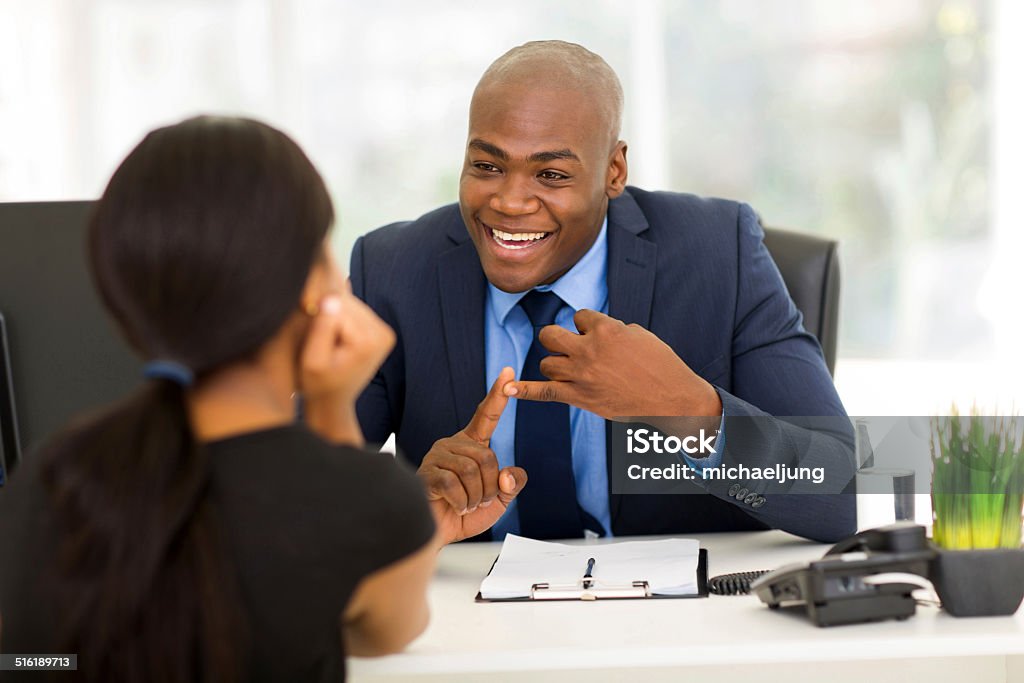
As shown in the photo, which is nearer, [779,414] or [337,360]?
[337,360]

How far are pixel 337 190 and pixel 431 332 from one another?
3.08 m

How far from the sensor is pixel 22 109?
5.04 metres

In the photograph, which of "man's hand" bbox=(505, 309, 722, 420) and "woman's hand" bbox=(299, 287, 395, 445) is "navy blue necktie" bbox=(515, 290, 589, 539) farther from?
"woman's hand" bbox=(299, 287, 395, 445)

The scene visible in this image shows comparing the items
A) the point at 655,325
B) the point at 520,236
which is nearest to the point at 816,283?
the point at 655,325

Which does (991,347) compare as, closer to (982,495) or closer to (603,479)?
(603,479)

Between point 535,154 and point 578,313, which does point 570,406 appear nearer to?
point 578,313

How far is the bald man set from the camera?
191cm

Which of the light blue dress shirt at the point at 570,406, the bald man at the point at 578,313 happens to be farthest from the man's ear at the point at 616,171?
the light blue dress shirt at the point at 570,406

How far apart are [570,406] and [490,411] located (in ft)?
1.20

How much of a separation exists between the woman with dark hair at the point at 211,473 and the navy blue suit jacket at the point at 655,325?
101cm

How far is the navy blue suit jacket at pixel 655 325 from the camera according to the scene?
2102 mm

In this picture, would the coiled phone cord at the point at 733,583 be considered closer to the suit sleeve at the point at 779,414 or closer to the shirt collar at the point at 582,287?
the suit sleeve at the point at 779,414

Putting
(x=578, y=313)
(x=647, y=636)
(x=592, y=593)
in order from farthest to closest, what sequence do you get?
1. (x=578, y=313)
2. (x=592, y=593)
3. (x=647, y=636)

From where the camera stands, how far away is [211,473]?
3.43 ft
